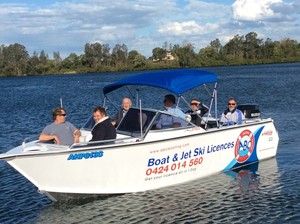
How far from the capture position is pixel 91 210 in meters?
9.37

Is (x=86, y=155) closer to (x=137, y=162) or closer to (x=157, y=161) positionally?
(x=137, y=162)

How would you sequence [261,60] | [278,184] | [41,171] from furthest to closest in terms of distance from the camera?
[261,60]
[278,184]
[41,171]

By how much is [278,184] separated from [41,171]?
5.45 m

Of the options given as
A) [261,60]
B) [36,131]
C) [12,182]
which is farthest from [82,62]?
[12,182]

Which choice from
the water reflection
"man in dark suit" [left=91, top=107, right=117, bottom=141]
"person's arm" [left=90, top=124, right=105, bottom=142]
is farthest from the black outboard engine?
"person's arm" [left=90, top=124, right=105, bottom=142]

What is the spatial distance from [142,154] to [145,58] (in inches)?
5099

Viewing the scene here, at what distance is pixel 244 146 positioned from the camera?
477 inches

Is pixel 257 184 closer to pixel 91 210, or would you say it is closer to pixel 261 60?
pixel 91 210

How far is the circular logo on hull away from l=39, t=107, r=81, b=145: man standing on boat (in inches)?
171

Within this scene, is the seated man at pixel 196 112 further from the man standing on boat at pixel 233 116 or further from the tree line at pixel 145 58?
the tree line at pixel 145 58

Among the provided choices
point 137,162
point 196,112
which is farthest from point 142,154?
point 196,112

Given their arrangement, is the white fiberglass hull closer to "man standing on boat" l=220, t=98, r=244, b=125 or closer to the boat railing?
the boat railing

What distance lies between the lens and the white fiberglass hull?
9.00 meters

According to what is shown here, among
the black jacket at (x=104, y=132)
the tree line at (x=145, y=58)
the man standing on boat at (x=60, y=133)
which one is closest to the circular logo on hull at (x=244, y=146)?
the black jacket at (x=104, y=132)
